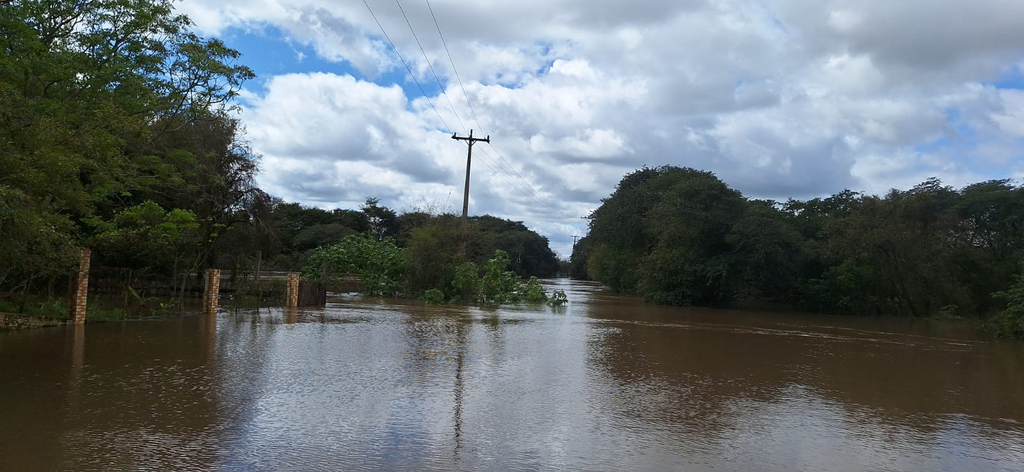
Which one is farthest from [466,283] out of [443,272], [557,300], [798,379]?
[798,379]

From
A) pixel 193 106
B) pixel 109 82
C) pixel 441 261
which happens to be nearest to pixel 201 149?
pixel 193 106

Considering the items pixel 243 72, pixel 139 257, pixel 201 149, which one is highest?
pixel 243 72

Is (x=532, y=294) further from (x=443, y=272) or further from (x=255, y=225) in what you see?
(x=255, y=225)

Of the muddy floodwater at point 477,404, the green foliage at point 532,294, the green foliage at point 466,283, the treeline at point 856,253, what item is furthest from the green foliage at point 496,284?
the muddy floodwater at point 477,404

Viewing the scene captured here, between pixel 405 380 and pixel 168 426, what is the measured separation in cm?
340

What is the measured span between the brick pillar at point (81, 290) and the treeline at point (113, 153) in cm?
23

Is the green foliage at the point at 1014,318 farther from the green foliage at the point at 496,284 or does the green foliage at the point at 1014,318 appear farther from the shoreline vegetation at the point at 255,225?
the green foliage at the point at 496,284

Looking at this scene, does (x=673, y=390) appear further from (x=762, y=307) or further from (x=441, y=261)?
(x=762, y=307)

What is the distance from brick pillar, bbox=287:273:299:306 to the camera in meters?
23.3

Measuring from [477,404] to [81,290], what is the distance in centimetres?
1082

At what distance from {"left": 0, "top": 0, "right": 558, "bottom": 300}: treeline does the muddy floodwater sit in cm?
241

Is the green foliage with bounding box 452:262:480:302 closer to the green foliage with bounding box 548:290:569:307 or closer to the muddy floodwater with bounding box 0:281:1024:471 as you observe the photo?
the green foliage with bounding box 548:290:569:307

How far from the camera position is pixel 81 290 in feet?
47.6

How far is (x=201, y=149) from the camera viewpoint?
73.6ft
